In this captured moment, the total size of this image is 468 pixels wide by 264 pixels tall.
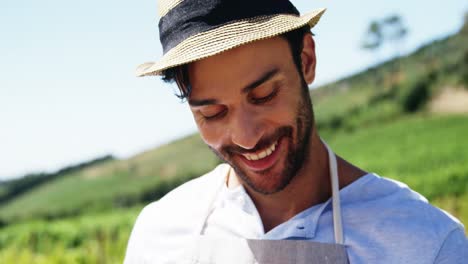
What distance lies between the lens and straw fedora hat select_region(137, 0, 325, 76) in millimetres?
1571

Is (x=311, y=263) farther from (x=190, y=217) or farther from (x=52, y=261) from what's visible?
(x=52, y=261)

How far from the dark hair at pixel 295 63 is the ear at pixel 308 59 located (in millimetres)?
30

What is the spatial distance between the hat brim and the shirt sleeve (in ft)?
2.27

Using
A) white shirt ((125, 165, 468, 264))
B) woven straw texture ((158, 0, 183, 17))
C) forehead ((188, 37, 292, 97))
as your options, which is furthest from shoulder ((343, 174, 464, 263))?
woven straw texture ((158, 0, 183, 17))

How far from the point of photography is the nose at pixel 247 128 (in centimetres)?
161

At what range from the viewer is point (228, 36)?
1.57 meters

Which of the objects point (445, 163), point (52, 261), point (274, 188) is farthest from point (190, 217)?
point (445, 163)

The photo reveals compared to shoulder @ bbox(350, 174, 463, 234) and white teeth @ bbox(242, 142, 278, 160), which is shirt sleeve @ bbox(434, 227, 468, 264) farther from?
white teeth @ bbox(242, 142, 278, 160)

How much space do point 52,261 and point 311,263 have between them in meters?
3.62

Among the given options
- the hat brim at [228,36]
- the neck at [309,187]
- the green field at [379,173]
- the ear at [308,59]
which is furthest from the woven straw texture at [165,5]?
the green field at [379,173]

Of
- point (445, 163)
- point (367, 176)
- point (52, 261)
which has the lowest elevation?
point (445, 163)

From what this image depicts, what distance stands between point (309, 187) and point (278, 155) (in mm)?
198

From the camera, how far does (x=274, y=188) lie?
1724 millimetres

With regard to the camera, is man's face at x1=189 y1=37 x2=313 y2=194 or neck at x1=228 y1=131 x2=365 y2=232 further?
neck at x1=228 y1=131 x2=365 y2=232
